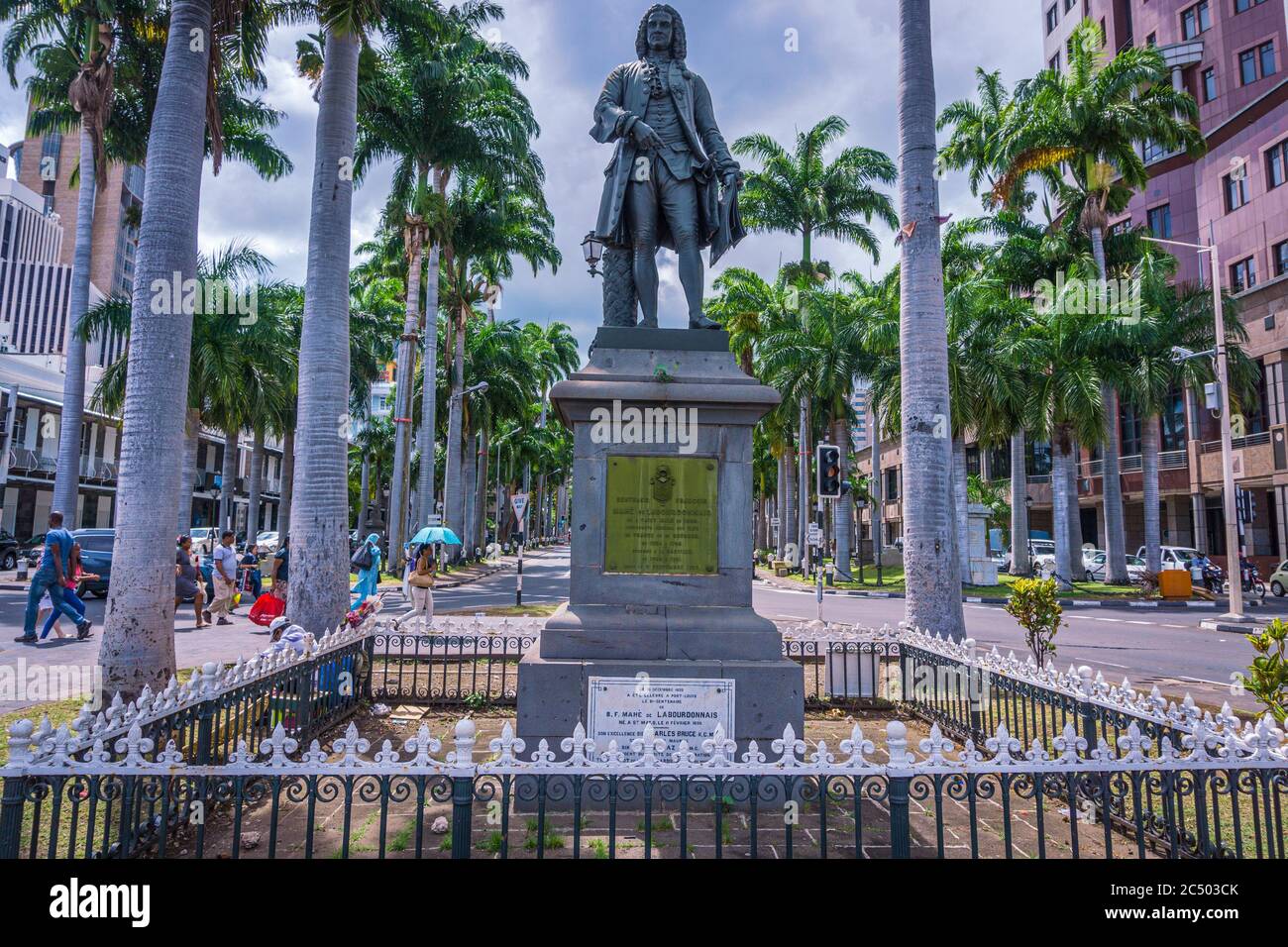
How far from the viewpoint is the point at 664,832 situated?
448 centimetres

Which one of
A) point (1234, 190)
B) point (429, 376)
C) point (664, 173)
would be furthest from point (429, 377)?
point (1234, 190)

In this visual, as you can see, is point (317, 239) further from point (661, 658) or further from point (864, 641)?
point (864, 641)

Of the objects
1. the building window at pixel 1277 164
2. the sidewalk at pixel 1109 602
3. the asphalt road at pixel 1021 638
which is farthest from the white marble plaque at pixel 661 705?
the building window at pixel 1277 164

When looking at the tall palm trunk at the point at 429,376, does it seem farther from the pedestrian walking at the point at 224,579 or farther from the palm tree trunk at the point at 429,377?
→ the pedestrian walking at the point at 224,579

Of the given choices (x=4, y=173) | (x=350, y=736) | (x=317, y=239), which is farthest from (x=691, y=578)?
(x=4, y=173)

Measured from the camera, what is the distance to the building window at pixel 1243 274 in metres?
34.4

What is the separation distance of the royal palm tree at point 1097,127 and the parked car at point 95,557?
29511 millimetres

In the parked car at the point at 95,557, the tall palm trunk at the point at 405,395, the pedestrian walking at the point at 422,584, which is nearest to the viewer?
the pedestrian walking at the point at 422,584

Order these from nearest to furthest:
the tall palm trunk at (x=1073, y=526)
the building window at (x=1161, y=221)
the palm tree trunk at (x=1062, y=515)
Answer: the palm tree trunk at (x=1062, y=515) < the tall palm trunk at (x=1073, y=526) < the building window at (x=1161, y=221)

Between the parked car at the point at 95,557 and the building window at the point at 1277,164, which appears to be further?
Answer: the building window at the point at 1277,164

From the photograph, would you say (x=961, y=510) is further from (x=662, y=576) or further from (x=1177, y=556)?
(x=662, y=576)

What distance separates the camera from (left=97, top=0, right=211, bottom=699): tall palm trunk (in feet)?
20.5

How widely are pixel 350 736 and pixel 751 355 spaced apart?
34.3 meters

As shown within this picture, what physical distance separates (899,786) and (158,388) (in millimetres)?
6503
